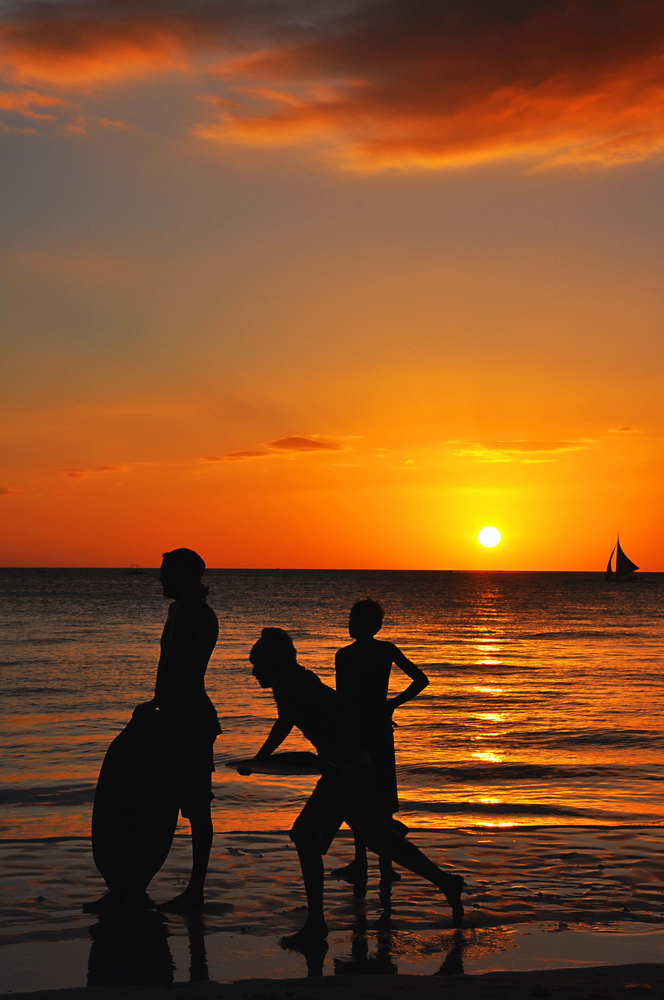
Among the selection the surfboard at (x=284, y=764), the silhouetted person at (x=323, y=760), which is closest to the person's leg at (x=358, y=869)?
the silhouetted person at (x=323, y=760)

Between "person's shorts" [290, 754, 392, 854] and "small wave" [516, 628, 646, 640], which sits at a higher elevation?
"person's shorts" [290, 754, 392, 854]

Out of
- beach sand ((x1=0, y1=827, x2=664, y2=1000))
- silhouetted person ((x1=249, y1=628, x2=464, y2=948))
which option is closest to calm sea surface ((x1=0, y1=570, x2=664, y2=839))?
beach sand ((x1=0, y1=827, x2=664, y2=1000))

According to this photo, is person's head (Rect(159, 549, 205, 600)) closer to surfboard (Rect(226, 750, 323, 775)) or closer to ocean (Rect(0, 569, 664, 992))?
surfboard (Rect(226, 750, 323, 775))

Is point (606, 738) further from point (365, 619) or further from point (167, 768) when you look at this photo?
point (167, 768)

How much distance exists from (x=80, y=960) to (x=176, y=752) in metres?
1.26

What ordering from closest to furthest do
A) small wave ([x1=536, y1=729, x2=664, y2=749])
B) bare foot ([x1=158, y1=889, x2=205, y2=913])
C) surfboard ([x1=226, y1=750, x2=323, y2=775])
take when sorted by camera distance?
surfboard ([x1=226, y1=750, x2=323, y2=775])
bare foot ([x1=158, y1=889, x2=205, y2=913])
small wave ([x1=536, y1=729, x2=664, y2=749])

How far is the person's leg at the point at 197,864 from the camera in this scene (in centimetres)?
529

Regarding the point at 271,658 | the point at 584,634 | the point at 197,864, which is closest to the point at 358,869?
the point at 197,864

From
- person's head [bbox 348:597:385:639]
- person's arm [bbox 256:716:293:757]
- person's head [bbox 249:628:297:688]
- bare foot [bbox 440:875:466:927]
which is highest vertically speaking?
→ person's head [bbox 348:597:385:639]

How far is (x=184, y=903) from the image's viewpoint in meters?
5.29

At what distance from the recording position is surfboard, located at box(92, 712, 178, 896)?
212 inches

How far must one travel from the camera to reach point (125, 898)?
207 inches

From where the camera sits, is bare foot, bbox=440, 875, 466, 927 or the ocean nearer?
the ocean

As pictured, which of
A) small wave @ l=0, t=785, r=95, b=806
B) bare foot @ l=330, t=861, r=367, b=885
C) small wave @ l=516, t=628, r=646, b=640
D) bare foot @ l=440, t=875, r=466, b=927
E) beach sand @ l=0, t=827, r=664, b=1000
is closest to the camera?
beach sand @ l=0, t=827, r=664, b=1000
